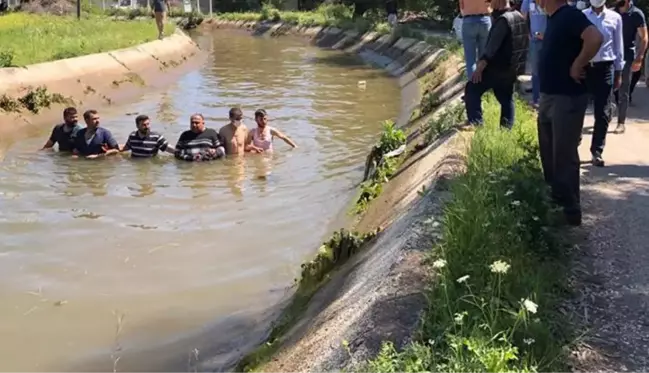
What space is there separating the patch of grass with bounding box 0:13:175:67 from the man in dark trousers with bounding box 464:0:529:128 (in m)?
12.0

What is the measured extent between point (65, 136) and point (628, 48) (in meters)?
8.87

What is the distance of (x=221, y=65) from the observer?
101 feet

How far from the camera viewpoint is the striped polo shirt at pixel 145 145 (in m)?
13.7

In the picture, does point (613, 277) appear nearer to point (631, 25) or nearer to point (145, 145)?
point (631, 25)

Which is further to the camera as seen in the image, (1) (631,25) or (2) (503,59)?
(1) (631,25)

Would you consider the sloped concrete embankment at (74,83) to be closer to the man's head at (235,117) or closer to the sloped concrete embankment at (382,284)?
the man's head at (235,117)

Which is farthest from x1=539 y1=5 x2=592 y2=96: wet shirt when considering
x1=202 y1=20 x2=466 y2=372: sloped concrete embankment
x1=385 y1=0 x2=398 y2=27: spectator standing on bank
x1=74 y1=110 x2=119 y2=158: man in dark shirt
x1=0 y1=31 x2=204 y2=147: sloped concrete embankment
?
x1=385 y1=0 x2=398 y2=27: spectator standing on bank

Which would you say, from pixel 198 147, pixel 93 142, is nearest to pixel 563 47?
pixel 198 147

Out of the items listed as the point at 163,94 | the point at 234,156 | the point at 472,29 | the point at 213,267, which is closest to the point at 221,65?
the point at 163,94

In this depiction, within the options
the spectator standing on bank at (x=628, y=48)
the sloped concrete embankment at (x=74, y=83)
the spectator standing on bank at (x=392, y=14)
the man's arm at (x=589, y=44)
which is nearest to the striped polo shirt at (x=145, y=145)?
the sloped concrete embankment at (x=74, y=83)

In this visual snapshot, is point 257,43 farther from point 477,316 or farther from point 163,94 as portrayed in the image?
point 477,316

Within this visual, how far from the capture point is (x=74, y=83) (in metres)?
19.3

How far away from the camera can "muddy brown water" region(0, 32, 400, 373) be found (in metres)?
6.56

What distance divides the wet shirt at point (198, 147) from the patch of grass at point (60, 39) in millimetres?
6225
